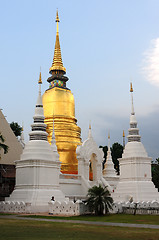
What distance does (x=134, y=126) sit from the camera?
36.8 metres

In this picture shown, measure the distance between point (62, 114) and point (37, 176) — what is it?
1456 cm

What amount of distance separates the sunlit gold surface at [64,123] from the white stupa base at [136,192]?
5943mm

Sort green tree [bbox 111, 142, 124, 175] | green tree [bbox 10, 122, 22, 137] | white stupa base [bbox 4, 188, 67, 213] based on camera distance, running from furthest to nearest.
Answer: green tree [bbox 111, 142, 124, 175] < green tree [bbox 10, 122, 22, 137] < white stupa base [bbox 4, 188, 67, 213]

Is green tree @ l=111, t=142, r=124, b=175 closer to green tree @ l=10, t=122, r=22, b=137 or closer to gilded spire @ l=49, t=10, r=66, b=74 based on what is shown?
green tree @ l=10, t=122, r=22, b=137

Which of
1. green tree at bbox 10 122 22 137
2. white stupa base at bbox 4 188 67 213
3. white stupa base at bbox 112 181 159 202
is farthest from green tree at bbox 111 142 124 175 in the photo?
white stupa base at bbox 4 188 67 213

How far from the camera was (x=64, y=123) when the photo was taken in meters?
40.7

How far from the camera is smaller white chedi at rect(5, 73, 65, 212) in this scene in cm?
2727

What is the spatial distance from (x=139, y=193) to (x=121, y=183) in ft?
9.16

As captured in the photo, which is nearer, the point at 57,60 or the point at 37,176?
the point at 37,176

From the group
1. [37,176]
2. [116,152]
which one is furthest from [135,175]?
[116,152]

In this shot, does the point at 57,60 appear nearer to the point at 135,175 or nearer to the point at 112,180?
the point at 112,180

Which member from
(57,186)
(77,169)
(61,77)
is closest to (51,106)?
(61,77)

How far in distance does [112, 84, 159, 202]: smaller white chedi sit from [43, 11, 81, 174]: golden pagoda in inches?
227

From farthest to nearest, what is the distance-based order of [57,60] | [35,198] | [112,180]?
[57,60], [112,180], [35,198]
